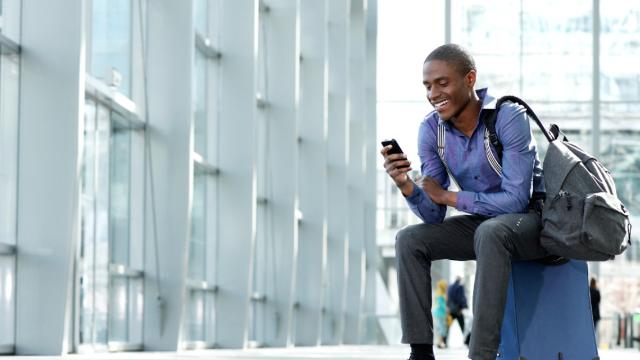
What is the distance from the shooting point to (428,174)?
14.5 feet

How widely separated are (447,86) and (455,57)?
0.10m

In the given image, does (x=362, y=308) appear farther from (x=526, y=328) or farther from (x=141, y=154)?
(x=526, y=328)

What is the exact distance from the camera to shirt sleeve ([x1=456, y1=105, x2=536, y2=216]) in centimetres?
407

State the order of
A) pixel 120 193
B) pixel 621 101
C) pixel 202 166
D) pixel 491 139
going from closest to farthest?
pixel 491 139, pixel 120 193, pixel 202 166, pixel 621 101

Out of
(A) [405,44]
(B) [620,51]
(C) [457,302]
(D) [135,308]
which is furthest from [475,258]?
(A) [405,44]

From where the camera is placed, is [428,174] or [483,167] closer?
[483,167]

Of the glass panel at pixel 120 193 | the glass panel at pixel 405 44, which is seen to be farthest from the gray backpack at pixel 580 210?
the glass panel at pixel 405 44

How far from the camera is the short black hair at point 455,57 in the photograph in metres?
4.12

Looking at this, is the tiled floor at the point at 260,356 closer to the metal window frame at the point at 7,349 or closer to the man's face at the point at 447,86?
the metal window frame at the point at 7,349

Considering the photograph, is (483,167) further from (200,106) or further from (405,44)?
(405,44)

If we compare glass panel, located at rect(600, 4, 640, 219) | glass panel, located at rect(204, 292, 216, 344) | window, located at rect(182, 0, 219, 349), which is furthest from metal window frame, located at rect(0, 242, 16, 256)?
glass panel, located at rect(600, 4, 640, 219)

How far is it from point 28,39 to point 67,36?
0.86 ft

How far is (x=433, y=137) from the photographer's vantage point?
4.33 m

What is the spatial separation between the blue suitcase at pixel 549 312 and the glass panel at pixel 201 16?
30.3 feet
